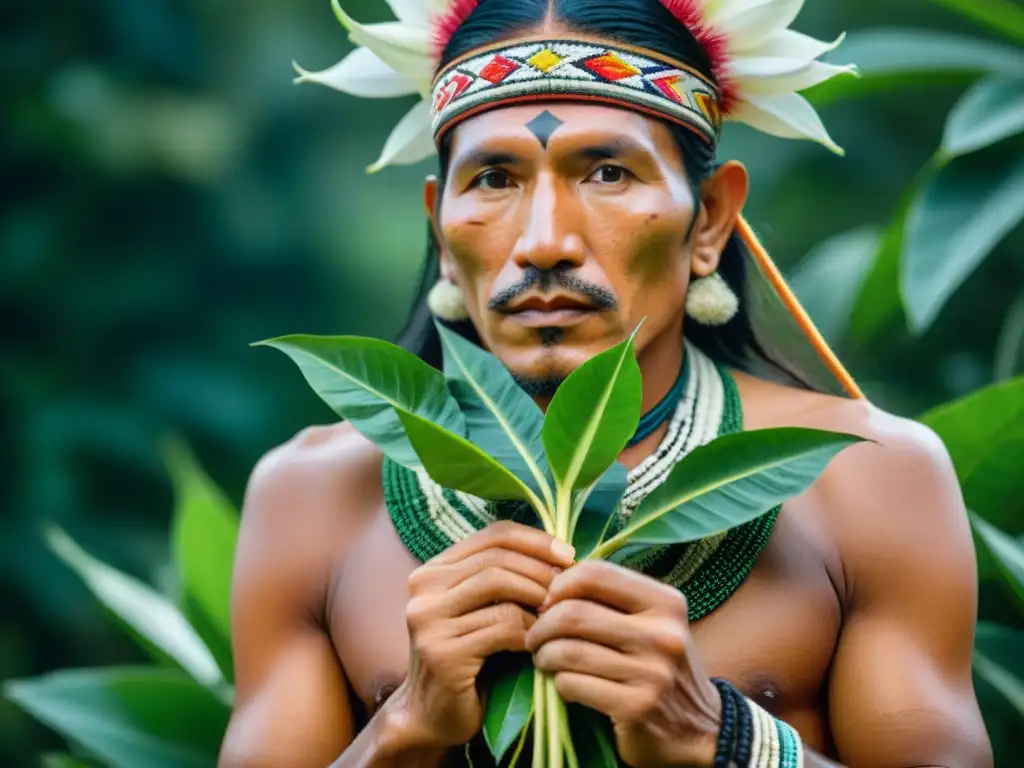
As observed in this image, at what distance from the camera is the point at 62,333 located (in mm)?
5484

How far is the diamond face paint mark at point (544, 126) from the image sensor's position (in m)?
2.00

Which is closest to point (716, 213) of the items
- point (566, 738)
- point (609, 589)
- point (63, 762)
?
point (609, 589)

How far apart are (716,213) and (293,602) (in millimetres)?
766

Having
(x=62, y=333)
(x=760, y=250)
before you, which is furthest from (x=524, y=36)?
(x=62, y=333)

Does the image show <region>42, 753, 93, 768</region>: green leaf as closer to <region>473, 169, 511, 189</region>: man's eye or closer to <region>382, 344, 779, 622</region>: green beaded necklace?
<region>382, 344, 779, 622</region>: green beaded necklace

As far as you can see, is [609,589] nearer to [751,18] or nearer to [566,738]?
[566,738]

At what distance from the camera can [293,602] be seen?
211 cm

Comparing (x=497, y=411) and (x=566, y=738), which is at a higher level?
(x=497, y=411)

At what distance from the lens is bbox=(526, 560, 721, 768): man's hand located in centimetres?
169

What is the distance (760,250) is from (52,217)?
3747mm

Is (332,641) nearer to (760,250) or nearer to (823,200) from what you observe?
(760,250)

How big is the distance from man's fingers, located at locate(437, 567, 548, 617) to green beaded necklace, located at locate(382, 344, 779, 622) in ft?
0.69

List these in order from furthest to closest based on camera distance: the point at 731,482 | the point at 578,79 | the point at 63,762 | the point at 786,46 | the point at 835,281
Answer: the point at 835,281, the point at 63,762, the point at 786,46, the point at 578,79, the point at 731,482

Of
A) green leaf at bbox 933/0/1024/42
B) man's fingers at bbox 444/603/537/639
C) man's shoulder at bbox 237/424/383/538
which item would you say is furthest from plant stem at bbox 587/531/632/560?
green leaf at bbox 933/0/1024/42
